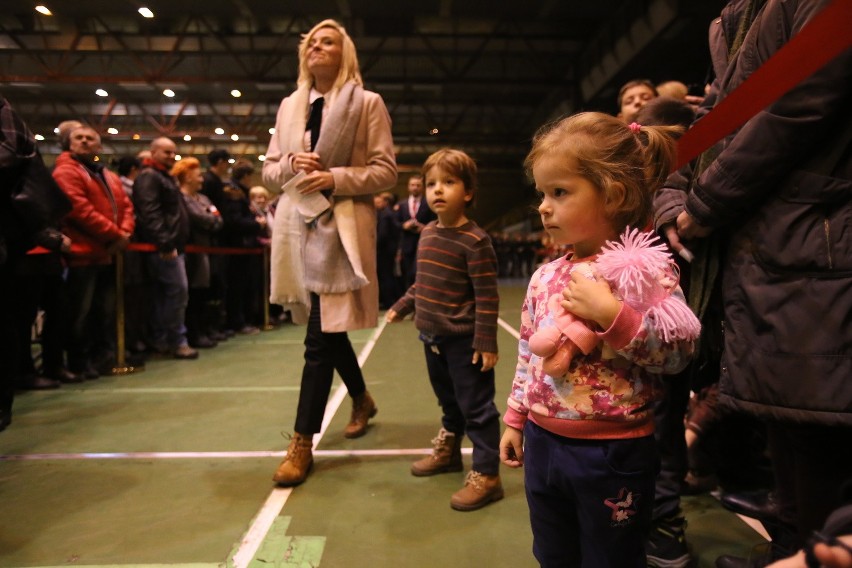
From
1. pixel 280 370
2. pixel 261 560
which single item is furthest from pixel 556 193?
pixel 280 370

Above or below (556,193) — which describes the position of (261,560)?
below

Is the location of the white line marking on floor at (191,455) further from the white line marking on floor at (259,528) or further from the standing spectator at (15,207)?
the standing spectator at (15,207)

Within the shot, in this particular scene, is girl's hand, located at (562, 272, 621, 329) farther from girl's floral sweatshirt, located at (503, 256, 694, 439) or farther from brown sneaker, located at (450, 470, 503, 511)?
brown sneaker, located at (450, 470, 503, 511)

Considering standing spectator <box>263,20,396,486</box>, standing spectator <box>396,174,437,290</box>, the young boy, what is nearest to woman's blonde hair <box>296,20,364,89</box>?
standing spectator <box>263,20,396,486</box>

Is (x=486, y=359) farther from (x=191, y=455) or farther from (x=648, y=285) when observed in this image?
(x=191, y=455)

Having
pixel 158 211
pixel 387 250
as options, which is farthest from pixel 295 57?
pixel 158 211

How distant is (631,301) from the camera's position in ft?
3.20

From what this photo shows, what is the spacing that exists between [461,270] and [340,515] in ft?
3.17

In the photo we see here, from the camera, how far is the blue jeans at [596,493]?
105 centimetres

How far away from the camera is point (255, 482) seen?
7.24ft

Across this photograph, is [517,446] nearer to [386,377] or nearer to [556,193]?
[556,193]

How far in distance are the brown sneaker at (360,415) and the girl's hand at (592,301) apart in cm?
193

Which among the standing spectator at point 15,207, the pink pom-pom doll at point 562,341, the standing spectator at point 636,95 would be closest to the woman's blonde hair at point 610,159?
the pink pom-pom doll at point 562,341

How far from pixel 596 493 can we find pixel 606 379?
8.4 inches
